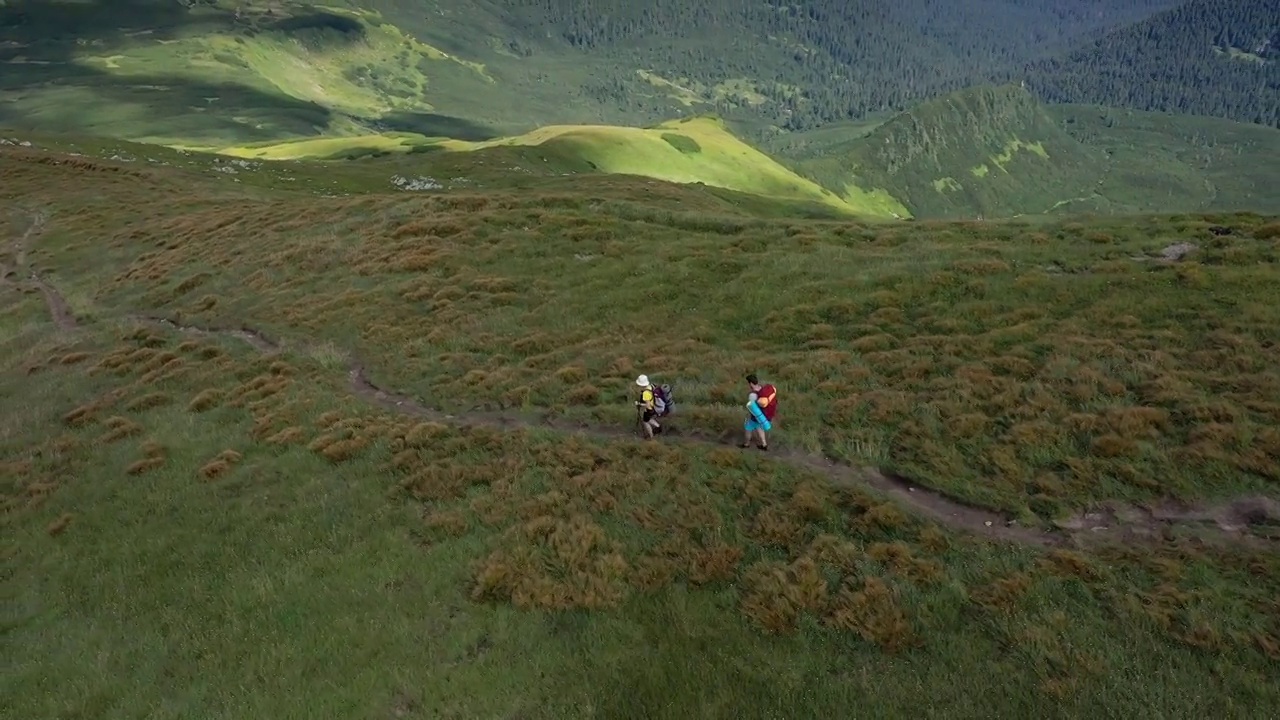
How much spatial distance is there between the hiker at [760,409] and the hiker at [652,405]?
321cm

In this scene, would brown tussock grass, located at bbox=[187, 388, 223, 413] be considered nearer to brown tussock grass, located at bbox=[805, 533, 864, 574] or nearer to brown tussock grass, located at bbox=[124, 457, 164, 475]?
brown tussock grass, located at bbox=[124, 457, 164, 475]

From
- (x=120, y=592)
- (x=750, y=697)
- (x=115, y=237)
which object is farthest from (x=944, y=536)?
(x=115, y=237)

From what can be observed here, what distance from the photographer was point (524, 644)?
1419cm

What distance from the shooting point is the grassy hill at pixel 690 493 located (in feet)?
42.5

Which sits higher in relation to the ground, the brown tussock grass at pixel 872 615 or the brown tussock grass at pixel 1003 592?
the brown tussock grass at pixel 1003 592

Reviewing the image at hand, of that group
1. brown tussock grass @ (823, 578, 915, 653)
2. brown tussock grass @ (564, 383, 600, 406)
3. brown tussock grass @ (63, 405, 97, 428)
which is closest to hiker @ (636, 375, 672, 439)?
brown tussock grass @ (564, 383, 600, 406)

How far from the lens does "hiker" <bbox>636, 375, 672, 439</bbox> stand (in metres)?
22.2

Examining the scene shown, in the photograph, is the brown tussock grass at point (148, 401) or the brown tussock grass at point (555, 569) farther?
the brown tussock grass at point (148, 401)

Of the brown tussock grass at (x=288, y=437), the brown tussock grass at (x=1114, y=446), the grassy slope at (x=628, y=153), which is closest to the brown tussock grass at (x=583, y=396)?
the brown tussock grass at (x=288, y=437)

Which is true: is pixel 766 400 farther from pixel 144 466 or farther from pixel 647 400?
pixel 144 466

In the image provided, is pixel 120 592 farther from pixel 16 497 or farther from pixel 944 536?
pixel 944 536

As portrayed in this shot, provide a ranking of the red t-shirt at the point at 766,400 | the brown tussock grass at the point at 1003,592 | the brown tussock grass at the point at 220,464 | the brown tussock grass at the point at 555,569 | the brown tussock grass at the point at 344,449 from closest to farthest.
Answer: the brown tussock grass at the point at 1003,592
the brown tussock grass at the point at 555,569
the red t-shirt at the point at 766,400
the brown tussock grass at the point at 344,449
the brown tussock grass at the point at 220,464

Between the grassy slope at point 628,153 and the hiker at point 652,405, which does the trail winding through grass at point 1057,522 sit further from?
the grassy slope at point 628,153

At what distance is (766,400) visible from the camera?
20703 mm
